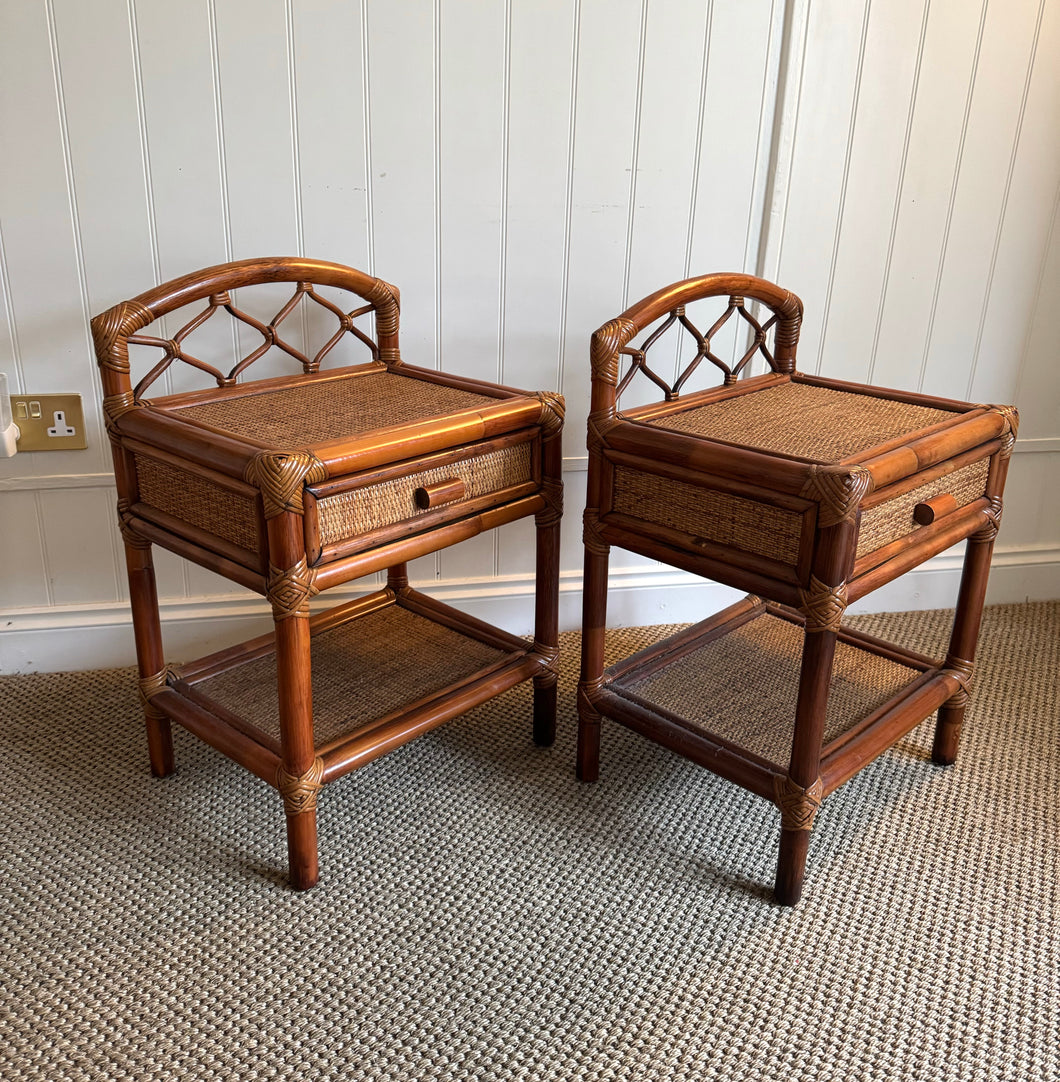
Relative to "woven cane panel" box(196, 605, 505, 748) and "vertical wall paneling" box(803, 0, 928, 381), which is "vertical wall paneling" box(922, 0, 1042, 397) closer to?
"vertical wall paneling" box(803, 0, 928, 381)

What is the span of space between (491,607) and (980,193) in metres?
1.24

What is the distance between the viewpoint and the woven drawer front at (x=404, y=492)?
1.24m

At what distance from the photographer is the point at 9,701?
70.5 inches

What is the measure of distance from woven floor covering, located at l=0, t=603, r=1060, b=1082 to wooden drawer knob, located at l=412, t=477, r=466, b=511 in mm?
504

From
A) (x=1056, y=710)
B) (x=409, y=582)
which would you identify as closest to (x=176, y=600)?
(x=409, y=582)

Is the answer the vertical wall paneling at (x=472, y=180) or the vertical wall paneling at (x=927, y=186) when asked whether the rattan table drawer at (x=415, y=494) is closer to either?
the vertical wall paneling at (x=472, y=180)

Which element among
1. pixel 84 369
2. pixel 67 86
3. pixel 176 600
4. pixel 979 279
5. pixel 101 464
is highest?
pixel 67 86

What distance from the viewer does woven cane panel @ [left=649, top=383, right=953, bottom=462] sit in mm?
1298

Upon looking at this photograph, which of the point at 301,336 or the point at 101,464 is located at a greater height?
the point at 301,336

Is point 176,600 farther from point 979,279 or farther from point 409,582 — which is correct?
point 979,279

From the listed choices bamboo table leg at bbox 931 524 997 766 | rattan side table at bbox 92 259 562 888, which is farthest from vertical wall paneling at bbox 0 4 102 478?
bamboo table leg at bbox 931 524 997 766

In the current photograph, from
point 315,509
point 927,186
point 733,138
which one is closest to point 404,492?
point 315,509

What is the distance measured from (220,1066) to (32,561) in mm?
1039

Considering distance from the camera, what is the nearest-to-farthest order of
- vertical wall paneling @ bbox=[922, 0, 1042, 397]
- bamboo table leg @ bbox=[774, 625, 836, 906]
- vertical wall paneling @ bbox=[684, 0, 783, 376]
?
bamboo table leg @ bbox=[774, 625, 836, 906]
vertical wall paneling @ bbox=[684, 0, 783, 376]
vertical wall paneling @ bbox=[922, 0, 1042, 397]
